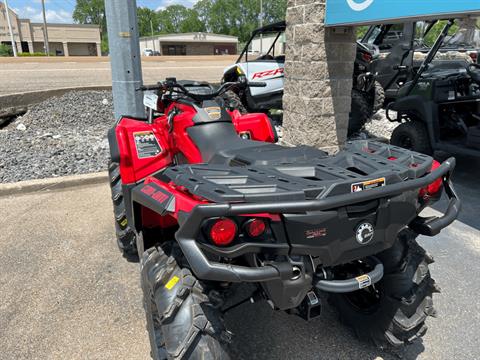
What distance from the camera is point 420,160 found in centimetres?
200

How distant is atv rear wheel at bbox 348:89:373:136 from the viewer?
23.1 ft

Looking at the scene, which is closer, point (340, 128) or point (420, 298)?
point (420, 298)

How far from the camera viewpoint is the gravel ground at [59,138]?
532 cm

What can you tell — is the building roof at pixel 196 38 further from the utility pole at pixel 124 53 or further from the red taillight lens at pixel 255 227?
the red taillight lens at pixel 255 227

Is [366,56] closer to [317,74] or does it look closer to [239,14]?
[317,74]

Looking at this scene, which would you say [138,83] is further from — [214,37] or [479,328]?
[214,37]

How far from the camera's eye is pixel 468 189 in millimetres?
5086

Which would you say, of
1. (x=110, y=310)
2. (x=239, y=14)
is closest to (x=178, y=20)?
(x=239, y=14)

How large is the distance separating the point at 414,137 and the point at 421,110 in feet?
Answer: 1.28

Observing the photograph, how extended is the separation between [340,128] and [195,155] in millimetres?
3629

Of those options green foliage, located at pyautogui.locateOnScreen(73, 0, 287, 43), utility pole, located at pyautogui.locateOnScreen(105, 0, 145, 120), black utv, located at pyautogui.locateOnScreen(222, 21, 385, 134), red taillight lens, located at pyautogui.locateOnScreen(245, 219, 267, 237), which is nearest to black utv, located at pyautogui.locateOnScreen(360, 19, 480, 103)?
black utv, located at pyautogui.locateOnScreen(222, 21, 385, 134)

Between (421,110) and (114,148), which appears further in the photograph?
(421,110)

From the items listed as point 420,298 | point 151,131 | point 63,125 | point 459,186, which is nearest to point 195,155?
point 151,131

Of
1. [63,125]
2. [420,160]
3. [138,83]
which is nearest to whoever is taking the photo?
[420,160]
